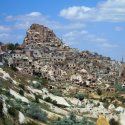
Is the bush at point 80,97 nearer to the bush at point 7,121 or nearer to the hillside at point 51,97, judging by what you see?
the hillside at point 51,97

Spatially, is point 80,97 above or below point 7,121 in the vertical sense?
below

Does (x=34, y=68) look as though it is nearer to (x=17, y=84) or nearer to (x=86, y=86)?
(x=86, y=86)

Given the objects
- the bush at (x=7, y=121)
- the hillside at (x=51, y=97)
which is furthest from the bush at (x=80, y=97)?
the bush at (x=7, y=121)

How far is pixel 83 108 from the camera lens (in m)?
118

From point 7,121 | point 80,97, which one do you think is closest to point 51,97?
point 80,97

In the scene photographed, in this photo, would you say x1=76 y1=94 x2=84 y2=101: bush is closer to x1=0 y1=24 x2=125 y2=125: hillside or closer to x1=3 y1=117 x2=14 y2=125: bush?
x1=0 y1=24 x2=125 y2=125: hillside

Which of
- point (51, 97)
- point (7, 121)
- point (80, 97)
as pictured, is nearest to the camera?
point (7, 121)

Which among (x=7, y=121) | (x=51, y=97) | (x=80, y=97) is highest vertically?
(x=7, y=121)

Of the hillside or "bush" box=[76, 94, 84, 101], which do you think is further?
"bush" box=[76, 94, 84, 101]

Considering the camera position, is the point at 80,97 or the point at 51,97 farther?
the point at 80,97

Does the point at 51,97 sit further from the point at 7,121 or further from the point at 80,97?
the point at 7,121

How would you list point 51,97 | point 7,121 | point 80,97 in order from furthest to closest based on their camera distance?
point 80,97
point 51,97
point 7,121

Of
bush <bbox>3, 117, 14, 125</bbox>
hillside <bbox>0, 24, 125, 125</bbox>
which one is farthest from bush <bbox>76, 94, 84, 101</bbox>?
bush <bbox>3, 117, 14, 125</bbox>

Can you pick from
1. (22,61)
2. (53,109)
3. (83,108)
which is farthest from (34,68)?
(53,109)
